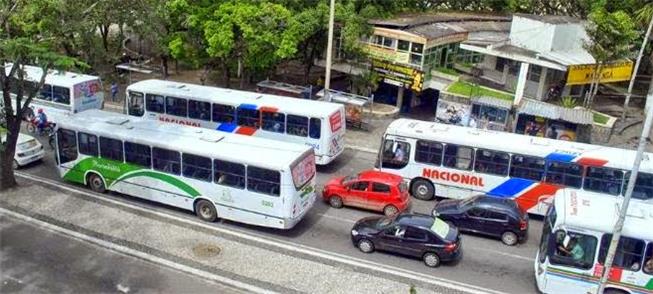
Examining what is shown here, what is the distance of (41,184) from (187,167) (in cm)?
715

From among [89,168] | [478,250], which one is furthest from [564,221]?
[89,168]

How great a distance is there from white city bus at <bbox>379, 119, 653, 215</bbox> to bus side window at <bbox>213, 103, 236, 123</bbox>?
7.37 meters

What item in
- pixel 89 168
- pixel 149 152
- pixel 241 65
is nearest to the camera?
pixel 149 152

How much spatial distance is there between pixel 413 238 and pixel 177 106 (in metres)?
14.8

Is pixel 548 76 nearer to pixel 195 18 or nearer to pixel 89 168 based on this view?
pixel 195 18

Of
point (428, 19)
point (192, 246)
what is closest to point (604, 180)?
point (192, 246)

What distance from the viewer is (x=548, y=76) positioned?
36.1m

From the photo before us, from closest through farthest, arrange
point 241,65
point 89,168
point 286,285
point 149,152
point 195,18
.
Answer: point 286,285 < point 149,152 < point 89,168 < point 195,18 < point 241,65

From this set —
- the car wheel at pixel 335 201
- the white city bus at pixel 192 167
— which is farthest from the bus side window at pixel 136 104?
the car wheel at pixel 335 201

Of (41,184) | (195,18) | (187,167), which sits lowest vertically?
(41,184)

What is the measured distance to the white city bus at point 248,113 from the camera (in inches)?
1030

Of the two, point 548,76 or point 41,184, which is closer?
point 41,184

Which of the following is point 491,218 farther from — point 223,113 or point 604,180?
point 223,113

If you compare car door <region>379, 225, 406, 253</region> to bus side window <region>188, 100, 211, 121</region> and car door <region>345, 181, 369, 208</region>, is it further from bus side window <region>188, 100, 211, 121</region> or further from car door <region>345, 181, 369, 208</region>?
bus side window <region>188, 100, 211, 121</region>
